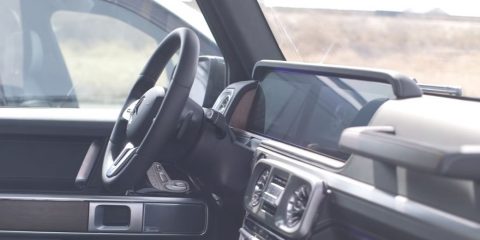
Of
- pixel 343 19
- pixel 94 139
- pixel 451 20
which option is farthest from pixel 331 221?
pixel 94 139

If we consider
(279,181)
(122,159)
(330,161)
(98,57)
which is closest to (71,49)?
(98,57)

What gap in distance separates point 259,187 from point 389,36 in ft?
2.12

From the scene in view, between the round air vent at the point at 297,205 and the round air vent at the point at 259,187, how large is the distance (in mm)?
218

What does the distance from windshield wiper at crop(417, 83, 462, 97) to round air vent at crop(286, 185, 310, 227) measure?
1.43 ft

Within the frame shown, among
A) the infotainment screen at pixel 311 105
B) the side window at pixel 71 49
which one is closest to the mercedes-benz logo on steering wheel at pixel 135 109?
the infotainment screen at pixel 311 105

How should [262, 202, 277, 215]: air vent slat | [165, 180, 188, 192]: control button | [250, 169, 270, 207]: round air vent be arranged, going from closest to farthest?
[262, 202, 277, 215]: air vent slat < [250, 169, 270, 207]: round air vent < [165, 180, 188, 192]: control button

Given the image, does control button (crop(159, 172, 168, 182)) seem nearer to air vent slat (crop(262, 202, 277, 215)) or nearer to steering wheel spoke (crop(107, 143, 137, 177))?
steering wheel spoke (crop(107, 143, 137, 177))

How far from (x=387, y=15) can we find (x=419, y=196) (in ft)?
3.17

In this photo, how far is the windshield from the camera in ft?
7.37

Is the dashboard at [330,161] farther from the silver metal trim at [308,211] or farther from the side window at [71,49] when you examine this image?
the side window at [71,49]

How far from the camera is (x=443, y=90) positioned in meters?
2.22

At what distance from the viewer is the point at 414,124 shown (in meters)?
1.79

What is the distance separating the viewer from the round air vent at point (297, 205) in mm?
2066

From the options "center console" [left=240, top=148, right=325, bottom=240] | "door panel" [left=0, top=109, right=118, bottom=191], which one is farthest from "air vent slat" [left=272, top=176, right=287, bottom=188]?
"door panel" [left=0, top=109, right=118, bottom=191]
